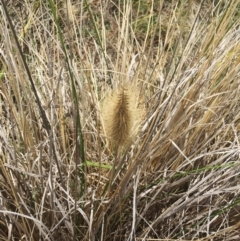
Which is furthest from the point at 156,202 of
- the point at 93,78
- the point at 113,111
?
the point at 93,78

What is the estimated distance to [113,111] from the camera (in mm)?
1030

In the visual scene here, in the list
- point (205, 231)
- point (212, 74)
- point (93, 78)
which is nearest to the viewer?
point (205, 231)

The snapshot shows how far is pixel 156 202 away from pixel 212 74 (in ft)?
1.30

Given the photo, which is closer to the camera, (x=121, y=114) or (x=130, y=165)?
(x=121, y=114)

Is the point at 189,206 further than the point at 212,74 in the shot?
No

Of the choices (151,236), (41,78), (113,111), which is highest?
(113,111)

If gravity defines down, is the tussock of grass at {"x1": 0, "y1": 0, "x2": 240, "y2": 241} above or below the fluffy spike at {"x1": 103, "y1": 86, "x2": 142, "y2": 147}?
below

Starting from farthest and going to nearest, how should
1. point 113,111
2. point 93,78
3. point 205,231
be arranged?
point 93,78 < point 205,231 < point 113,111

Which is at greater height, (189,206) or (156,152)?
(156,152)

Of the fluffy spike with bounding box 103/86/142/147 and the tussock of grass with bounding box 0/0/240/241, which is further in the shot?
the tussock of grass with bounding box 0/0/240/241

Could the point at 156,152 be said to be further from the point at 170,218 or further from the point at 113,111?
the point at 113,111

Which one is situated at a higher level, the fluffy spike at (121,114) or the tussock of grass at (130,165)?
the fluffy spike at (121,114)

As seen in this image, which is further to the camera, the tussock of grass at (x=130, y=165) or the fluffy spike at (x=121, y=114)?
the tussock of grass at (x=130, y=165)

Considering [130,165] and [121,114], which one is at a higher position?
[121,114]
